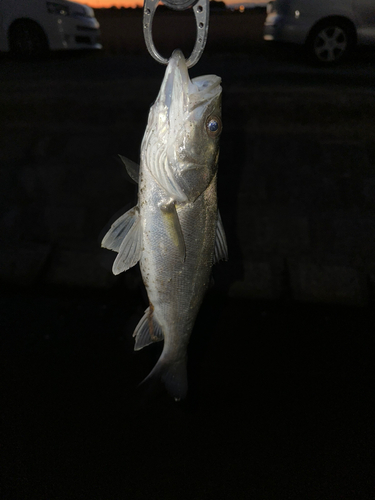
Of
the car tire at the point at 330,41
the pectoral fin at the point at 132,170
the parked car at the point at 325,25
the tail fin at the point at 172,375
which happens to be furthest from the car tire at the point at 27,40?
the tail fin at the point at 172,375

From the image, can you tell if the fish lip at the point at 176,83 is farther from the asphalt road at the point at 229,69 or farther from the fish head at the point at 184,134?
the asphalt road at the point at 229,69

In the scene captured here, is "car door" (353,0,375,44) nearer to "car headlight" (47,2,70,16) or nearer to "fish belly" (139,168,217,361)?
"car headlight" (47,2,70,16)

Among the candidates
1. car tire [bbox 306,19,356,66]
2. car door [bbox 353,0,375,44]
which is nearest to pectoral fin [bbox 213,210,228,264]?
car tire [bbox 306,19,356,66]

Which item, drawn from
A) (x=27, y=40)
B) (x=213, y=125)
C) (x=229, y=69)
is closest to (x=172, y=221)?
(x=213, y=125)

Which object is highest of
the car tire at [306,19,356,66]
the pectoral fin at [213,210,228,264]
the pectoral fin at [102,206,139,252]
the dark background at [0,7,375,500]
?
the car tire at [306,19,356,66]

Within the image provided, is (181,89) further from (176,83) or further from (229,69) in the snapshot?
(229,69)

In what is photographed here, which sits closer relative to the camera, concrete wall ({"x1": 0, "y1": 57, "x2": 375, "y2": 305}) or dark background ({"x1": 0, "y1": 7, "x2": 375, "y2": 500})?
dark background ({"x1": 0, "y1": 7, "x2": 375, "y2": 500})
